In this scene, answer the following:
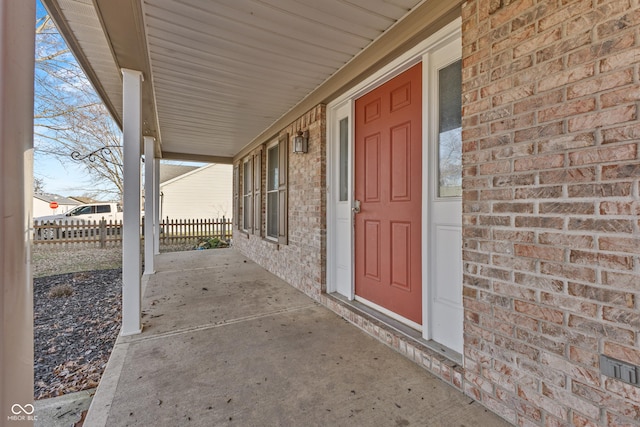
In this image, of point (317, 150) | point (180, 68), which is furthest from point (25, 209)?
point (317, 150)

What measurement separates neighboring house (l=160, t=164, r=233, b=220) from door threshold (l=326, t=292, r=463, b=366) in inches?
592

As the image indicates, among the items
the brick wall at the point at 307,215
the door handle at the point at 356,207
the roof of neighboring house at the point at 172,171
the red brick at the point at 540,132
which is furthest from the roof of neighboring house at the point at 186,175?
the red brick at the point at 540,132

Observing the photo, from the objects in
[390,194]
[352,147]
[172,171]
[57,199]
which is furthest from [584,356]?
[57,199]

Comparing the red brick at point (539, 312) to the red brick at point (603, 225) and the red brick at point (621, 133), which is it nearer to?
the red brick at point (603, 225)

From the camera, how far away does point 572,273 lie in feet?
4.20

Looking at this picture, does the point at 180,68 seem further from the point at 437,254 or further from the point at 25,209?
the point at 437,254

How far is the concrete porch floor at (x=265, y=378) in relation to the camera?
1.57 meters

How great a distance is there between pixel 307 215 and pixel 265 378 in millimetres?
2097

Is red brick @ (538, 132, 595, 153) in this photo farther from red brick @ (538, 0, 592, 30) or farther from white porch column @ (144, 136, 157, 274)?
white porch column @ (144, 136, 157, 274)

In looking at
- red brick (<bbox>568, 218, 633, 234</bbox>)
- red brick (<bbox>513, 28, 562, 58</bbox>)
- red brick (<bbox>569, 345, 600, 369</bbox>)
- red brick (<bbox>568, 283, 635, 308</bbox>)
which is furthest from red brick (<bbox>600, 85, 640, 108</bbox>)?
red brick (<bbox>569, 345, 600, 369</bbox>)

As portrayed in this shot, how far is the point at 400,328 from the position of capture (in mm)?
2371

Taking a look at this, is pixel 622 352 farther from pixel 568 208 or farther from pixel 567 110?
pixel 567 110

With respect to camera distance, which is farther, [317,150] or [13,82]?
[317,150]

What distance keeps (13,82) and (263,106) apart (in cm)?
334
